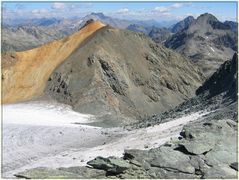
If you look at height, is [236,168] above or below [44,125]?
above

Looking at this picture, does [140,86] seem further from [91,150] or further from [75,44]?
[91,150]

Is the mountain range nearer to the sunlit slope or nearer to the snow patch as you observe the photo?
the sunlit slope

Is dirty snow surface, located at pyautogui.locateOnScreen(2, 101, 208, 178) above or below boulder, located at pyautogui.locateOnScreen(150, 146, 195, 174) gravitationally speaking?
below

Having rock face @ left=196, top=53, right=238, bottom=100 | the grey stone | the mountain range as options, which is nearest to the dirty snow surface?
rock face @ left=196, top=53, right=238, bottom=100

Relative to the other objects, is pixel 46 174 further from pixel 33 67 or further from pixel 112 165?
pixel 33 67

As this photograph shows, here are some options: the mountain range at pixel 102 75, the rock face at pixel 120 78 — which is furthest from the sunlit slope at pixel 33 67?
the rock face at pixel 120 78

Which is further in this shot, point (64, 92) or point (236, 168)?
point (64, 92)

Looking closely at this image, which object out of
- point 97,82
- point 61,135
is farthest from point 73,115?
point 61,135
